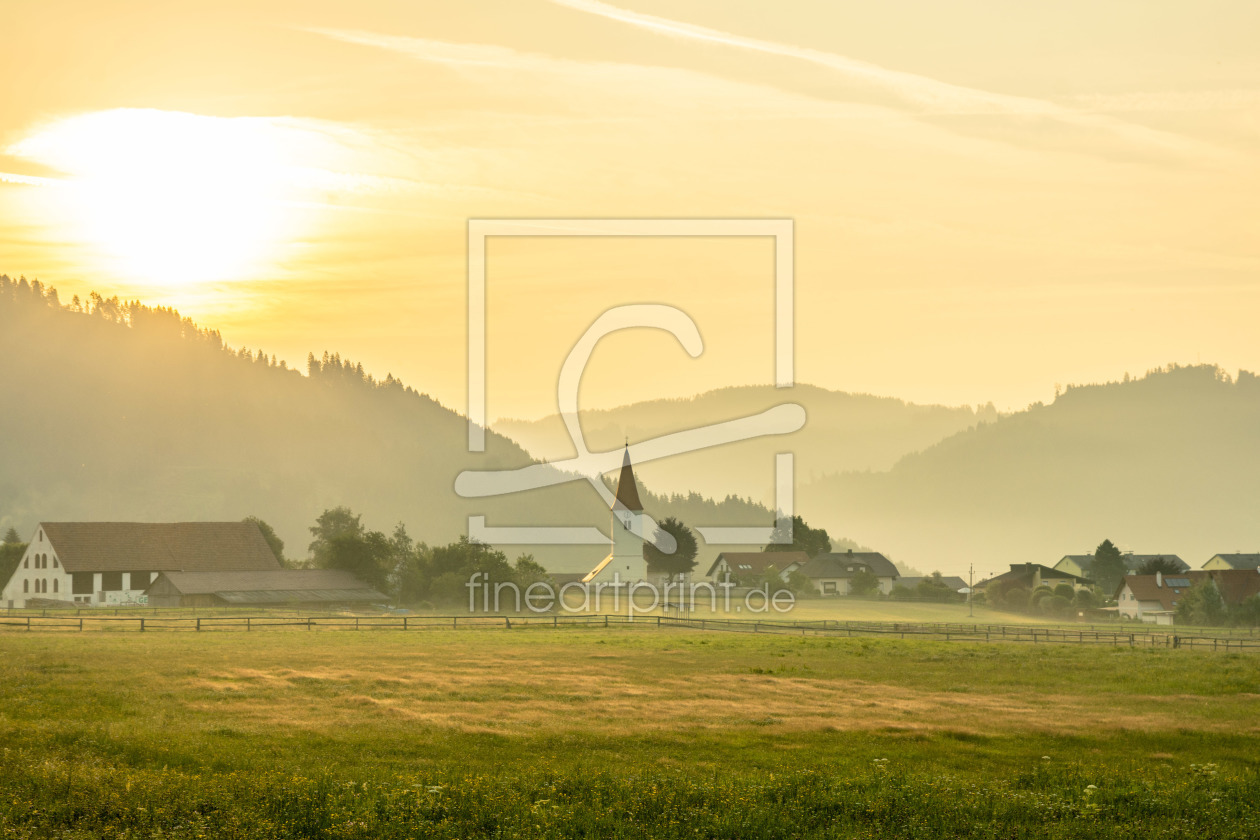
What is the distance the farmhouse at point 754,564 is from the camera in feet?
543

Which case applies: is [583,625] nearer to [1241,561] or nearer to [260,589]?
[260,589]

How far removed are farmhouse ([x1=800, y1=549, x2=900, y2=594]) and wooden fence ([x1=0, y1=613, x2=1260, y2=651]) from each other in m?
70.2

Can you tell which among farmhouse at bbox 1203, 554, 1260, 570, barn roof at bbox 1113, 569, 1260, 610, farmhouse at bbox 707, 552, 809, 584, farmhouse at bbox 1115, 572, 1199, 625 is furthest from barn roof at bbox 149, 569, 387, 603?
farmhouse at bbox 1203, 554, 1260, 570

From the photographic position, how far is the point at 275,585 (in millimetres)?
114688

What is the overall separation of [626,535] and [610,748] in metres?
102

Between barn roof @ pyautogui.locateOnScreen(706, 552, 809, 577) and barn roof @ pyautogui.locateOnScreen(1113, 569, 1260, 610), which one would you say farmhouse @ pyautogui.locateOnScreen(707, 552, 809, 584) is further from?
barn roof @ pyautogui.locateOnScreen(1113, 569, 1260, 610)

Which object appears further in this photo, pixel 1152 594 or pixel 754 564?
pixel 754 564

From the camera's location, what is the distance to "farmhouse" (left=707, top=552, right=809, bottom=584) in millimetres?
165625

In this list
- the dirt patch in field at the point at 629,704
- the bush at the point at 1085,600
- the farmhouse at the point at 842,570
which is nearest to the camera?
the dirt patch in field at the point at 629,704

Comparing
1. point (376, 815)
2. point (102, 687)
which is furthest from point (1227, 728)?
point (102, 687)

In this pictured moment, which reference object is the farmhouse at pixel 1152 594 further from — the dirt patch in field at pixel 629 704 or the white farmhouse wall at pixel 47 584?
the white farmhouse wall at pixel 47 584

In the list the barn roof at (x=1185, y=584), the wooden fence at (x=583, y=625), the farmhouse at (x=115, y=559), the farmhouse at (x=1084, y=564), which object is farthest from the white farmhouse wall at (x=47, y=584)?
the farmhouse at (x=1084, y=564)

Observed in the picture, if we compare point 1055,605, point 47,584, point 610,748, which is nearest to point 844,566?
point 1055,605

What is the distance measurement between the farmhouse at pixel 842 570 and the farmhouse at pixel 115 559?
7689cm
